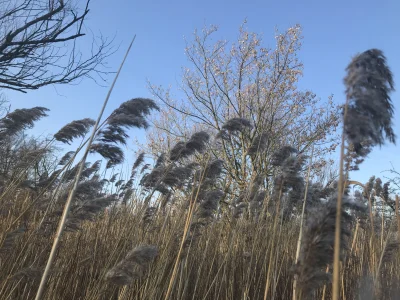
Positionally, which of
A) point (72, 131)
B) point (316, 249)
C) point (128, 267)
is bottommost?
point (128, 267)

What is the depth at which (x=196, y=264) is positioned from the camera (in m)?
3.17

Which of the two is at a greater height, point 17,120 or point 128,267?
point 17,120

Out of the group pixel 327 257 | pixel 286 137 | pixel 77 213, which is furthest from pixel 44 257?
pixel 286 137

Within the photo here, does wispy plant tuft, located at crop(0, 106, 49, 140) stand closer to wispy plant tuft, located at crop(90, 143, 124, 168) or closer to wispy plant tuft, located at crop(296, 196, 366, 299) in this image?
wispy plant tuft, located at crop(90, 143, 124, 168)

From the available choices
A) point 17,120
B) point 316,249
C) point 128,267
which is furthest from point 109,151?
point 17,120

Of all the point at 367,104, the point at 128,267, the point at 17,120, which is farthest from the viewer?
the point at 17,120

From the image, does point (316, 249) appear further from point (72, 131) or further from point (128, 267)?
point (72, 131)

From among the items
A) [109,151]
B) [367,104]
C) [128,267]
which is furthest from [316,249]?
[109,151]

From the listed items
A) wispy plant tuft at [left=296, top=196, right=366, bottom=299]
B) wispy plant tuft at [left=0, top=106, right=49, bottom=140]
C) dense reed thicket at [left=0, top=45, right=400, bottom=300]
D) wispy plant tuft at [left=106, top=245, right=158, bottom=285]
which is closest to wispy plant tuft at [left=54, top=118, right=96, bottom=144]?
dense reed thicket at [left=0, top=45, right=400, bottom=300]

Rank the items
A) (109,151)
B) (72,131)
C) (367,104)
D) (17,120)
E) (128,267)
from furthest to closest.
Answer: (17,120)
(72,131)
(109,151)
(128,267)
(367,104)

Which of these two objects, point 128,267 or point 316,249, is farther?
point 128,267

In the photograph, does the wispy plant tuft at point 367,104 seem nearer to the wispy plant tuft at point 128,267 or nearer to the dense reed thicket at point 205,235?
the dense reed thicket at point 205,235

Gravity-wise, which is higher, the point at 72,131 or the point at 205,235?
the point at 72,131

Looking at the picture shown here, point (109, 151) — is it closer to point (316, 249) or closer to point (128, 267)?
point (128, 267)
